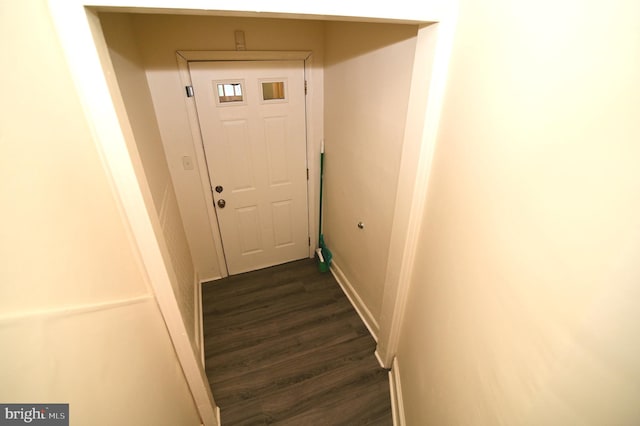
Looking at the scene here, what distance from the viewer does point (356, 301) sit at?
2.42 metres

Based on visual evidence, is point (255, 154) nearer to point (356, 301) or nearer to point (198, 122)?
point (198, 122)

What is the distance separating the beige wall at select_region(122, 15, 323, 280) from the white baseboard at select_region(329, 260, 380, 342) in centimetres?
139

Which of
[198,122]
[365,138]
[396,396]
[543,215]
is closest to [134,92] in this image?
[198,122]

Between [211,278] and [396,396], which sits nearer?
[396,396]

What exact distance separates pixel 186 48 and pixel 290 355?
7.76 ft

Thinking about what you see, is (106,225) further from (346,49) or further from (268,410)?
(346,49)

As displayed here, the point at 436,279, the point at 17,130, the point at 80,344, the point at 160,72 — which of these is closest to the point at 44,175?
the point at 17,130

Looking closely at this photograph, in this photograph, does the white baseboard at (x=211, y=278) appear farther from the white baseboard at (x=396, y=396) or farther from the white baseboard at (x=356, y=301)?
the white baseboard at (x=396, y=396)

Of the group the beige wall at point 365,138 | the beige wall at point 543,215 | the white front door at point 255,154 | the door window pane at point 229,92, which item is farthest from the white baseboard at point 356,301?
the door window pane at point 229,92

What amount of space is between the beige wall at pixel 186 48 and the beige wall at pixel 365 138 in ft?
0.80

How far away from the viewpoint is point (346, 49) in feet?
6.27

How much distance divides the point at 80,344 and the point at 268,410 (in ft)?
4.88

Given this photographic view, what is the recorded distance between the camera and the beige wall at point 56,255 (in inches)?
19.6

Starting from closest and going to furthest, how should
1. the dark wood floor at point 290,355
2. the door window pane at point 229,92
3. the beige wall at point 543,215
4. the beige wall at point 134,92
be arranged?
the beige wall at point 543,215
the beige wall at point 134,92
the dark wood floor at point 290,355
the door window pane at point 229,92
